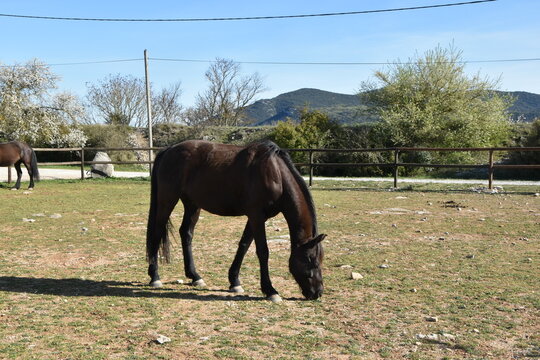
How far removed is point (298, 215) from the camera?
189 inches

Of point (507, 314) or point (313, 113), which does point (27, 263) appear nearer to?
point (507, 314)

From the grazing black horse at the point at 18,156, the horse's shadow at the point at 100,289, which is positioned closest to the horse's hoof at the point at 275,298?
the horse's shadow at the point at 100,289

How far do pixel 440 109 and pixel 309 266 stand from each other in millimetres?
25547

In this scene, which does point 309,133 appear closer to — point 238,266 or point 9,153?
point 9,153

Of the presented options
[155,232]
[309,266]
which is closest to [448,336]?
[309,266]

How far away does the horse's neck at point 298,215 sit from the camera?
477cm

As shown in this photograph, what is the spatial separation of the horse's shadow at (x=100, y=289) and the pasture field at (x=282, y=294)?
20 mm

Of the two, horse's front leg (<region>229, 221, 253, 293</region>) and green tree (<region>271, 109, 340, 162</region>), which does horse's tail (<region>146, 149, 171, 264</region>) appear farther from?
green tree (<region>271, 109, 340, 162</region>)

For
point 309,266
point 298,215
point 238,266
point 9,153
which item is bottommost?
point 238,266

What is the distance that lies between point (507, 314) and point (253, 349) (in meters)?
2.40

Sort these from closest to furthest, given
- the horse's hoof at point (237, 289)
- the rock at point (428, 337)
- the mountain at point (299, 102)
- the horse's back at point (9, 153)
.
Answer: the rock at point (428, 337)
the horse's hoof at point (237, 289)
the horse's back at point (9, 153)
the mountain at point (299, 102)

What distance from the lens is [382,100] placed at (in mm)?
29312

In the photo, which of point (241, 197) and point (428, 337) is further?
point (241, 197)

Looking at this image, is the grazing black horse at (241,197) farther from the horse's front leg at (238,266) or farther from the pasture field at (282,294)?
the pasture field at (282,294)
